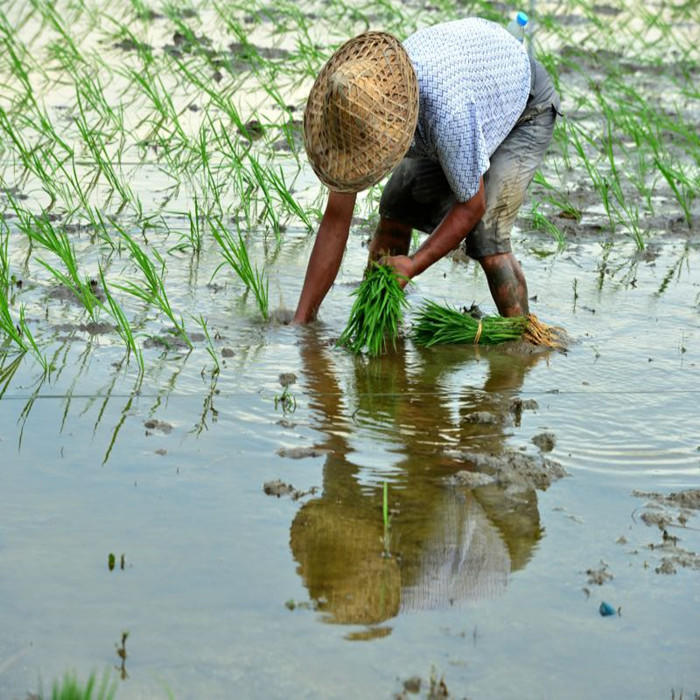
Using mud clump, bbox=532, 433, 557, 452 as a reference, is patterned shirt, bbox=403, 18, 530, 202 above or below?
above

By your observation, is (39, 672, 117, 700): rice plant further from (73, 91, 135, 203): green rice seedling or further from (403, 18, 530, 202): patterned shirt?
(73, 91, 135, 203): green rice seedling

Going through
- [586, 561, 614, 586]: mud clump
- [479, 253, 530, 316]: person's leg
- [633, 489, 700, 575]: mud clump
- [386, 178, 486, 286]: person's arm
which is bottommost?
[586, 561, 614, 586]: mud clump

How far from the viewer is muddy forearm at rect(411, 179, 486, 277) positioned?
11.7 feet

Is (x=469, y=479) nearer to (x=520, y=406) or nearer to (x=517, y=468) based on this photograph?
(x=517, y=468)

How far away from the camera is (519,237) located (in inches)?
209

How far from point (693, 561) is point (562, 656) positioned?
50 centimetres

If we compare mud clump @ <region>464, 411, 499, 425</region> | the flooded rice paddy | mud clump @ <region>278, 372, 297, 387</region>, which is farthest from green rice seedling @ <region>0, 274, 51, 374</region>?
mud clump @ <region>464, 411, 499, 425</region>

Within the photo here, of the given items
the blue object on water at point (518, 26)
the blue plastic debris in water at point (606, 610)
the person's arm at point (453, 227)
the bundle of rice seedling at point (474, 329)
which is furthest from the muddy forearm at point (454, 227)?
the blue plastic debris in water at point (606, 610)

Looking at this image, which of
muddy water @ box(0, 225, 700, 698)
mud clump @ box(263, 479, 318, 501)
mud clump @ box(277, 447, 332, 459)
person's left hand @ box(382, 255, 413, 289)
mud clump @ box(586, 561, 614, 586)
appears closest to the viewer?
muddy water @ box(0, 225, 700, 698)

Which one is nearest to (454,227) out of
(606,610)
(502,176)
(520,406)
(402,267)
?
(402,267)

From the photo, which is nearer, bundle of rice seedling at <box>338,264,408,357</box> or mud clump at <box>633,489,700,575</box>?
mud clump at <box>633,489,700,575</box>

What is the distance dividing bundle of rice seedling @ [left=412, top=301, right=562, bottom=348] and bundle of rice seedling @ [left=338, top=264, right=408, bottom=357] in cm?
17

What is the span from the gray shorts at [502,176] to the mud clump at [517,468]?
3.38 ft

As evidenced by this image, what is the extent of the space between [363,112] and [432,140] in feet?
1.16
